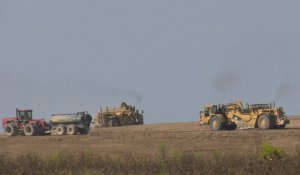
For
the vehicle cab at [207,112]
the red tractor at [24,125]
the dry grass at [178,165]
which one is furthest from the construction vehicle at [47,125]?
the dry grass at [178,165]

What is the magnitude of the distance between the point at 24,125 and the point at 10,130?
129 centimetres

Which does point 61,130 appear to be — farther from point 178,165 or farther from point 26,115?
point 178,165

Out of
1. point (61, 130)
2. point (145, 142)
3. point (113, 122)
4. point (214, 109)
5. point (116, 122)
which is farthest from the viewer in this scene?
point (116, 122)

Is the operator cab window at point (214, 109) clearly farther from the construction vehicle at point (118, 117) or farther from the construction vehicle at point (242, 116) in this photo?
the construction vehicle at point (118, 117)

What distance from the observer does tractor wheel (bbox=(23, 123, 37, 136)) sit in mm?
35438

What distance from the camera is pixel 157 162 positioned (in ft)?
50.8

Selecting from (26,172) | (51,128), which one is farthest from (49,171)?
(51,128)

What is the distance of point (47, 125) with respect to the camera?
3656 cm

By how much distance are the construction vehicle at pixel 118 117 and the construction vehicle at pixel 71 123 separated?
49.0ft

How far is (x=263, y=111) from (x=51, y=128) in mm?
17626

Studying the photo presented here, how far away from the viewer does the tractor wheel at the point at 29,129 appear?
116ft

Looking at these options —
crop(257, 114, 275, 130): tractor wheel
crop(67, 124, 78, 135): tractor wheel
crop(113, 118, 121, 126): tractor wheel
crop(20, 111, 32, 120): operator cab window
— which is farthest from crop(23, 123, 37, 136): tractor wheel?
crop(257, 114, 275, 130): tractor wheel

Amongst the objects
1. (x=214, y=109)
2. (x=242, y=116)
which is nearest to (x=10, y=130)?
(x=214, y=109)

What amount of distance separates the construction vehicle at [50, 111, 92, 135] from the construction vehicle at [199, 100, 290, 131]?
32.0 ft
